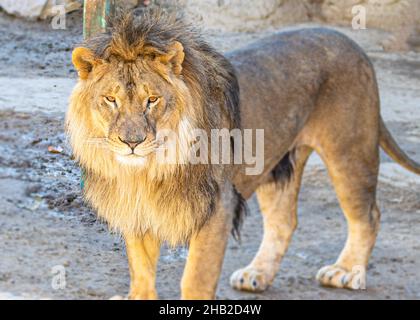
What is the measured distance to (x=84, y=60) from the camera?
13.0 feet

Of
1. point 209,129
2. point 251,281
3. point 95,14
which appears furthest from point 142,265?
point 95,14

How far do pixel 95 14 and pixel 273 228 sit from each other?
151 centimetres

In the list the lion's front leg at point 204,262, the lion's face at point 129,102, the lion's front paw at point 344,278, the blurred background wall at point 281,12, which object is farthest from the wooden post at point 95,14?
the blurred background wall at point 281,12

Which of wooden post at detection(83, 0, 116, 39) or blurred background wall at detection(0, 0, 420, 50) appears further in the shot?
blurred background wall at detection(0, 0, 420, 50)

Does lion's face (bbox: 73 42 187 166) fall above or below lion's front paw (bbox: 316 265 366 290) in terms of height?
above

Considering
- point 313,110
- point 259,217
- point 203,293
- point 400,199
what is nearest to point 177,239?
point 203,293

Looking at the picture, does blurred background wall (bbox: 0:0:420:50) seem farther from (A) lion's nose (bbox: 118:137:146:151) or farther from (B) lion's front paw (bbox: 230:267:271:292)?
(A) lion's nose (bbox: 118:137:146:151)

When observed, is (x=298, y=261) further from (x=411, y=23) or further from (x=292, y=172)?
(x=411, y=23)

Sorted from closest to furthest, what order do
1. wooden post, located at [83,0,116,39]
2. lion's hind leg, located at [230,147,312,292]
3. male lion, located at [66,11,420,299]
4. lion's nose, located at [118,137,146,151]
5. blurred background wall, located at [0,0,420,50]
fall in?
lion's nose, located at [118,137,146,151] < male lion, located at [66,11,420,299] < lion's hind leg, located at [230,147,312,292] < wooden post, located at [83,0,116,39] < blurred background wall, located at [0,0,420,50]

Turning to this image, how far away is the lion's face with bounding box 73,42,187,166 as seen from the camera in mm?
3805

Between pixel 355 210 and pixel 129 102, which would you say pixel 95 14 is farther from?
pixel 355 210

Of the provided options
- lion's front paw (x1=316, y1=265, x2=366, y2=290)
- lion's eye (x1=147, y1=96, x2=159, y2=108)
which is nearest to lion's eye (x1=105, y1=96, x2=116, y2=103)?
lion's eye (x1=147, y1=96, x2=159, y2=108)

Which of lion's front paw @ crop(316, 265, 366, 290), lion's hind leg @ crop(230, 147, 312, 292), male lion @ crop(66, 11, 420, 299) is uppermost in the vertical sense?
male lion @ crop(66, 11, 420, 299)

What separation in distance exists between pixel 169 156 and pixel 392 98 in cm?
501
